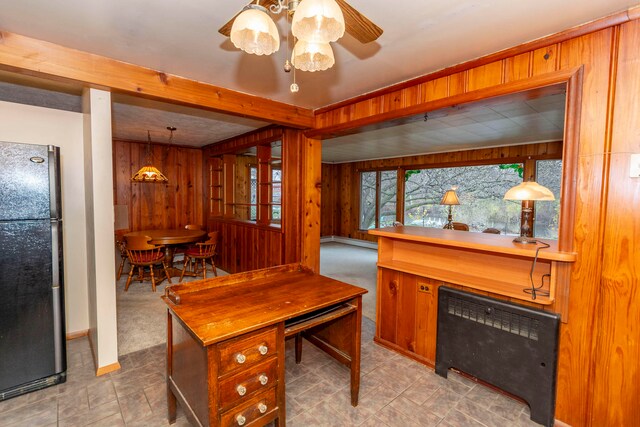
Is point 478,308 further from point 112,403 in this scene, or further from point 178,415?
point 112,403

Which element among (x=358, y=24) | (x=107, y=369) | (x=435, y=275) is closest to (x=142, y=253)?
(x=107, y=369)

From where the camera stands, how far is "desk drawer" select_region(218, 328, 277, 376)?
1358mm

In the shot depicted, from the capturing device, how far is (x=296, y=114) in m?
3.31

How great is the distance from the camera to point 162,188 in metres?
5.73

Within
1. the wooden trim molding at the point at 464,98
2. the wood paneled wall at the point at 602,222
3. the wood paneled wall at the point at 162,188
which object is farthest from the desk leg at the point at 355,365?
the wood paneled wall at the point at 162,188

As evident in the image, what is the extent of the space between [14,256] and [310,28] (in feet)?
7.66

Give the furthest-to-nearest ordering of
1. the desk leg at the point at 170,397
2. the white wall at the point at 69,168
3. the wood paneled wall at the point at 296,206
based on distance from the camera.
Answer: the wood paneled wall at the point at 296,206, the white wall at the point at 69,168, the desk leg at the point at 170,397

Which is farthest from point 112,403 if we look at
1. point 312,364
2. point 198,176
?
point 198,176

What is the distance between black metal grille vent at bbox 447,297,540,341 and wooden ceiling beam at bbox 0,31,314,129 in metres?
2.44

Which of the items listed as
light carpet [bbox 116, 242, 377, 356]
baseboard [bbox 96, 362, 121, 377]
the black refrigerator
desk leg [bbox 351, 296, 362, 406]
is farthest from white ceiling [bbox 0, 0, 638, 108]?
light carpet [bbox 116, 242, 377, 356]

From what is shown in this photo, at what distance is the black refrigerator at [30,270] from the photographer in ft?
6.31

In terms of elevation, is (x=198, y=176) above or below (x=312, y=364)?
above

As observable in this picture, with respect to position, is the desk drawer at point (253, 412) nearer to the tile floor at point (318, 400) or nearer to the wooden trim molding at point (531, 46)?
the tile floor at point (318, 400)

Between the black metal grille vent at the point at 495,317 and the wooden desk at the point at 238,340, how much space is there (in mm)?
804
